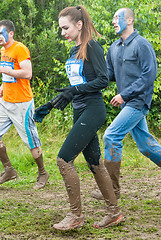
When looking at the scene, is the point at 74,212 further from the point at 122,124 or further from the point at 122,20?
the point at 122,20

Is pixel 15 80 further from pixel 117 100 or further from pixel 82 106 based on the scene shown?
pixel 82 106

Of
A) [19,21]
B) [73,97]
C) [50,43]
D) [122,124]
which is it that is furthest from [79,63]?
[19,21]

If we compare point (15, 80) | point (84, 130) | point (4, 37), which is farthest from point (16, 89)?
point (84, 130)

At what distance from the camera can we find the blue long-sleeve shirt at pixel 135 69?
12.8 ft

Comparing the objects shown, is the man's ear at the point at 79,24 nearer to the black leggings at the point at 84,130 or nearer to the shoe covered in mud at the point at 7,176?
the black leggings at the point at 84,130

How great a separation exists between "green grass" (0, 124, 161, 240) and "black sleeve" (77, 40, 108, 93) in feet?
4.04

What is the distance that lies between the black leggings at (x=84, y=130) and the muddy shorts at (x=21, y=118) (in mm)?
1523

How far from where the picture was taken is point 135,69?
402 cm

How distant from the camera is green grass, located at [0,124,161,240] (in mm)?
3314

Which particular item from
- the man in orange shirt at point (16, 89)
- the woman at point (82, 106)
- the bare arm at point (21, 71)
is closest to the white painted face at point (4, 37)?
the man in orange shirt at point (16, 89)

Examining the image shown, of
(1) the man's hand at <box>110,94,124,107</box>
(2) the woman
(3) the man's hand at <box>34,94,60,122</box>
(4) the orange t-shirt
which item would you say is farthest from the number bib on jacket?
(4) the orange t-shirt

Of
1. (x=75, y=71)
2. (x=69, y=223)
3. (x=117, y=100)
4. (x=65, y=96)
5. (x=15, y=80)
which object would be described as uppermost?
(x=75, y=71)

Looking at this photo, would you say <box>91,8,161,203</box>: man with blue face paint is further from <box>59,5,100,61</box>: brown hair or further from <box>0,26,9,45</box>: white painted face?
<box>0,26,9,45</box>: white painted face

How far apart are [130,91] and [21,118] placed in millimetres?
1560
